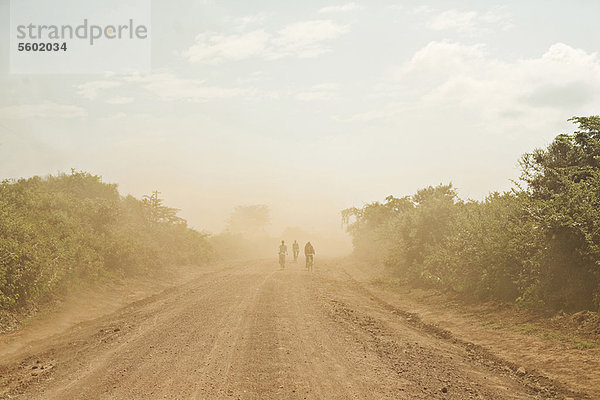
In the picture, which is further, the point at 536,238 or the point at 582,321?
the point at 536,238

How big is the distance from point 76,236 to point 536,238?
17534 mm

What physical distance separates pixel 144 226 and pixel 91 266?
502 inches

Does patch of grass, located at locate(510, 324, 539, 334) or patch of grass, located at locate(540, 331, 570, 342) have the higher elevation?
patch of grass, located at locate(540, 331, 570, 342)

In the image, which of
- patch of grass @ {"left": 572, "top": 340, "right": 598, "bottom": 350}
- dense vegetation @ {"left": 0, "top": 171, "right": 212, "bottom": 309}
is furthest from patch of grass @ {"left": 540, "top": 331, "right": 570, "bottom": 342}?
dense vegetation @ {"left": 0, "top": 171, "right": 212, "bottom": 309}

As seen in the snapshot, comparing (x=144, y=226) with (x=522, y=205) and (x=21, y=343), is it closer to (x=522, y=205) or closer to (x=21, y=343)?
(x=21, y=343)

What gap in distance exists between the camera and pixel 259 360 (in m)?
7.29

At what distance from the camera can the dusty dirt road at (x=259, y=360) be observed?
19.7 ft

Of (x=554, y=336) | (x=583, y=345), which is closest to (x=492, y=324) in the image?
(x=554, y=336)

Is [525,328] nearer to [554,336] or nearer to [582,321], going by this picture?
[554,336]

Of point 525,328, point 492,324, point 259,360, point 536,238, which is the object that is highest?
point 536,238

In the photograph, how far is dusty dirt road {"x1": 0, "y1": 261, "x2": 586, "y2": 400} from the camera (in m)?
6.01

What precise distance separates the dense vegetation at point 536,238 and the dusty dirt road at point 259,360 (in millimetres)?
3049

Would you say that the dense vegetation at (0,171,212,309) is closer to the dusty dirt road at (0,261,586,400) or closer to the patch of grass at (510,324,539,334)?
the dusty dirt road at (0,261,586,400)

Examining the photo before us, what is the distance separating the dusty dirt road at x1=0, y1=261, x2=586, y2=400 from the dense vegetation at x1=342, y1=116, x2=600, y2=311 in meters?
3.05
